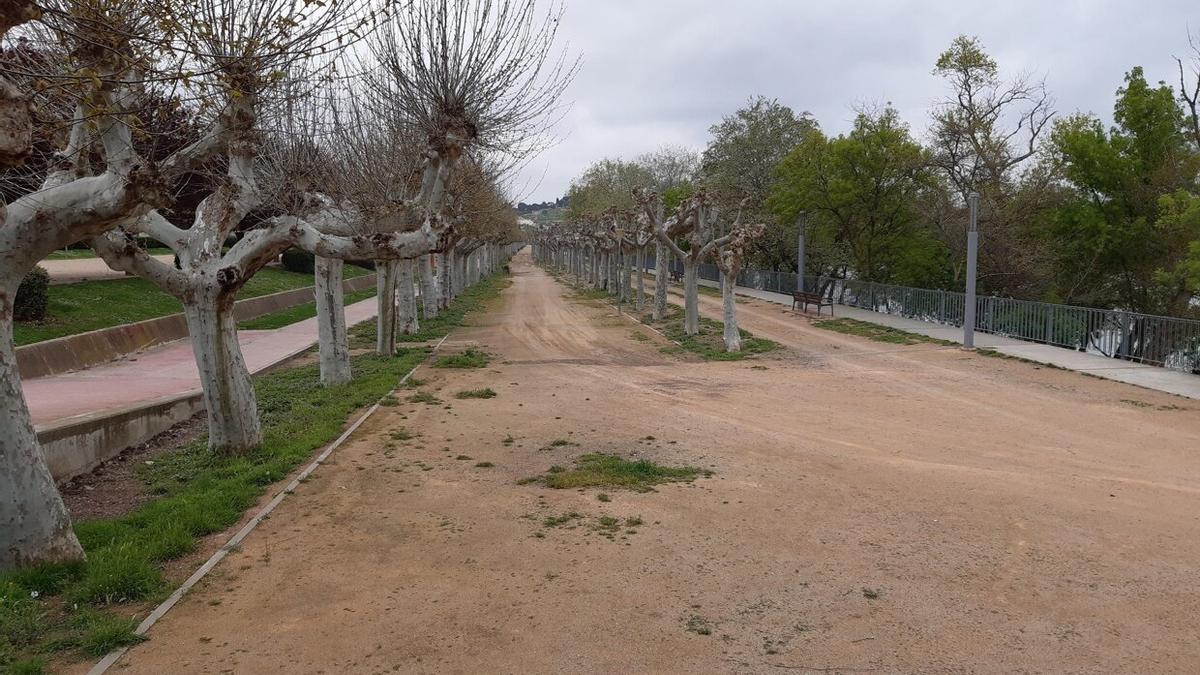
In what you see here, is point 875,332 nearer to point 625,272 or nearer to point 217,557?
point 625,272

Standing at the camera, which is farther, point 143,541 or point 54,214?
point 143,541

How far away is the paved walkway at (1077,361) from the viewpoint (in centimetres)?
1451

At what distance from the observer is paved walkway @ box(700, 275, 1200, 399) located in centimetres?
1451

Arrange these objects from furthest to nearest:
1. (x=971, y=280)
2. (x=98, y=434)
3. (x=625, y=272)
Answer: (x=625, y=272) < (x=971, y=280) < (x=98, y=434)

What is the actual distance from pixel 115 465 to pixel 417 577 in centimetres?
509

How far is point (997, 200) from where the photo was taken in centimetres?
3064

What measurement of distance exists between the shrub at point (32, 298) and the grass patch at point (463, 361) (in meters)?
7.51

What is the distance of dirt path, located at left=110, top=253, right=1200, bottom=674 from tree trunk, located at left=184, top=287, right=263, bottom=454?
998 millimetres

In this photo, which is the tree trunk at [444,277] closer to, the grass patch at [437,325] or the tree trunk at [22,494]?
the grass patch at [437,325]

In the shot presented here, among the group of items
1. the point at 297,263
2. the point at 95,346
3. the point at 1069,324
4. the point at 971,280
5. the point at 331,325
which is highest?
the point at 297,263

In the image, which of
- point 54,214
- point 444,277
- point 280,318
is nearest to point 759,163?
point 444,277

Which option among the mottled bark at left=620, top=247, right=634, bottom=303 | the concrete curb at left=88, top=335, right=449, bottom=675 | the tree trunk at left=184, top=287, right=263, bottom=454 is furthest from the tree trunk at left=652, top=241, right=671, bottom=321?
the tree trunk at left=184, top=287, right=263, bottom=454

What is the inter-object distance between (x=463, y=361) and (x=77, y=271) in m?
16.3

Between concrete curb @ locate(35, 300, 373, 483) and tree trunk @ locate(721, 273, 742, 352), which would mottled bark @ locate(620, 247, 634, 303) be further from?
concrete curb @ locate(35, 300, 373, 483)
